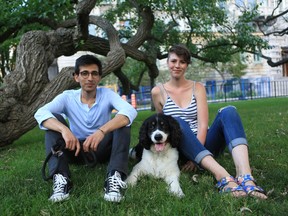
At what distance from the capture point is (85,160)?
408cm

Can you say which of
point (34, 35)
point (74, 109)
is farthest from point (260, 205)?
point (34, 35)

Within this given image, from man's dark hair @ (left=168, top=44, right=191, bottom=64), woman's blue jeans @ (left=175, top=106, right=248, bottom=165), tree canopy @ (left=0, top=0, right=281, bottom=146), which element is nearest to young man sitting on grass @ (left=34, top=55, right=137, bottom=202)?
woman's blue jeans @ (left=175, top=106, right=248, bottom=165)

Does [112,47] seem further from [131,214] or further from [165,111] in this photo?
[131,214]

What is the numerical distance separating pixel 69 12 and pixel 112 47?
3892 mm

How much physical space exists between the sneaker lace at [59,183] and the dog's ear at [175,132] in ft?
3.84

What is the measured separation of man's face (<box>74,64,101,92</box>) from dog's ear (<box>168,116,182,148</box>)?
87cm

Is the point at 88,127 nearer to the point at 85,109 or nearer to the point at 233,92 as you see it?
the point at 85,109

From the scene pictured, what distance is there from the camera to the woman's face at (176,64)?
422 cm

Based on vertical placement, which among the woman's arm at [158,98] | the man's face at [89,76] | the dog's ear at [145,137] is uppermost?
the man's face at [89,76]

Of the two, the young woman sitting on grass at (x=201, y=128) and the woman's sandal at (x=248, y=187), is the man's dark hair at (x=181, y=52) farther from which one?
the woman's sandal at (x=248, y=187)

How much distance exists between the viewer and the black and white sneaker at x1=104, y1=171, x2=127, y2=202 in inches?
126

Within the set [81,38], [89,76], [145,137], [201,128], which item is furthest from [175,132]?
[81,38]

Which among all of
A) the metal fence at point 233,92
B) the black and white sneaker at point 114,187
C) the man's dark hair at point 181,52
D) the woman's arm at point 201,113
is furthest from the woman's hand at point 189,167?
the metal fence at point 233,92

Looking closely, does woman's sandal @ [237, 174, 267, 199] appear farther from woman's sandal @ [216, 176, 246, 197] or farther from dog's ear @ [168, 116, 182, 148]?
dog's ear @ [168, 116, 182, 148]
